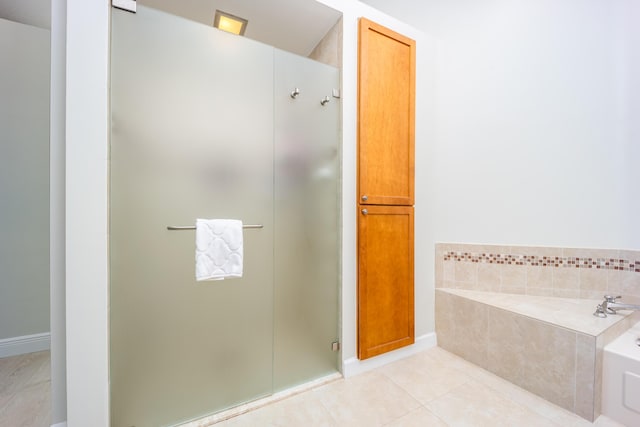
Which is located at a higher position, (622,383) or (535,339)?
(535,339)

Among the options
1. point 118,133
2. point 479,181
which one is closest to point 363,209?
point 479,181

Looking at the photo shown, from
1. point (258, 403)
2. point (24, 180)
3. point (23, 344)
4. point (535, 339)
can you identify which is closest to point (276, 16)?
point (24, 180)

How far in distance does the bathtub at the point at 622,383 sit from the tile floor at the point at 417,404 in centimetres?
7

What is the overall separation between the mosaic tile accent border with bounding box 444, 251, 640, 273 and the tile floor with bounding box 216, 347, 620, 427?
80 centimetres

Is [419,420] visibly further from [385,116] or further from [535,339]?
[385,116]

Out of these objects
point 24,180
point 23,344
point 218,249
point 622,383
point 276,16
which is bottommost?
point 23,344

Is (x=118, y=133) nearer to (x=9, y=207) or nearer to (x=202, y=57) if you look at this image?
(x=202, y=57)

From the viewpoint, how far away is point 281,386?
61.5 inches

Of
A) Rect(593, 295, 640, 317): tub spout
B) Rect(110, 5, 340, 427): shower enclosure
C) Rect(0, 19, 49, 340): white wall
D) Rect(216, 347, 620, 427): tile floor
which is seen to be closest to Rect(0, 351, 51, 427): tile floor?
Rect(0, 19, 49, 340): white wall

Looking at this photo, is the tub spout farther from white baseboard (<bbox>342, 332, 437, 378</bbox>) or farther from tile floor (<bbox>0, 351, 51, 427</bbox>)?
tile floor (<bbox>0, 351, 51, 427</bbox>)

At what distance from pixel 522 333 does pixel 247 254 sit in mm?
1732

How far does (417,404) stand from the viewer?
4.81 ft

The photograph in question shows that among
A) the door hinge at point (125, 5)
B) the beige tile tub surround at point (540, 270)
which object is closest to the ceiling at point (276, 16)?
the door hinge at point (125, 5)

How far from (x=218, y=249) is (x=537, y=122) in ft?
7.75
